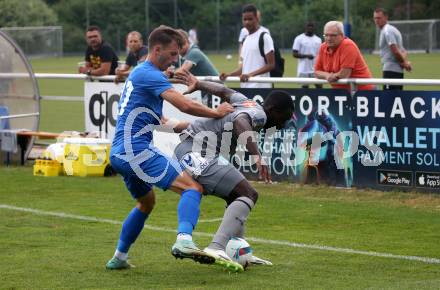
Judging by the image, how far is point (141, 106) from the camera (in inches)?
305

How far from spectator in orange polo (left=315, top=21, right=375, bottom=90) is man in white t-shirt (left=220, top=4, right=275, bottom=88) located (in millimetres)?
1010

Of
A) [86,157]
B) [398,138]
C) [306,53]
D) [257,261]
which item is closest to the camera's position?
[257,261]

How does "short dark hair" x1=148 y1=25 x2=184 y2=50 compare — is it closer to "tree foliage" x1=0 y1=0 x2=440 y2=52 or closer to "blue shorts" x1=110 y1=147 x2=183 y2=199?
"blue shorts" x1=110 y1=147 x2=183 y2=199

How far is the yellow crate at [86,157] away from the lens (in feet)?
46.9

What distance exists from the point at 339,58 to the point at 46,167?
14.8 ft

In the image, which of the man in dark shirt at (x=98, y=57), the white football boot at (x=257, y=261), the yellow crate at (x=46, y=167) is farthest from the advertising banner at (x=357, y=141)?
the white football boot at (x=257, y=261)

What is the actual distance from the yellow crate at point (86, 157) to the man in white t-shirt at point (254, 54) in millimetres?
2071

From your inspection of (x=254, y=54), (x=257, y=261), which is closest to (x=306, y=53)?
(x=254, y=54)

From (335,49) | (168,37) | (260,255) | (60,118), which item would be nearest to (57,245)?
(260,255)

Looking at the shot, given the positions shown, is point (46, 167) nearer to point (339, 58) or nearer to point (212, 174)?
point (339, 58)

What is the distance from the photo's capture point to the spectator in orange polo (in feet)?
41.9

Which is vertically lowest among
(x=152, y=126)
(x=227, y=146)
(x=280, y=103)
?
(x=227, y=146)

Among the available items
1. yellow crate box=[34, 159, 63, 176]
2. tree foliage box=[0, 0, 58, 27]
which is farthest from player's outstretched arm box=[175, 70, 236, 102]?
tree foliage box=[0, 0, 58, 27]

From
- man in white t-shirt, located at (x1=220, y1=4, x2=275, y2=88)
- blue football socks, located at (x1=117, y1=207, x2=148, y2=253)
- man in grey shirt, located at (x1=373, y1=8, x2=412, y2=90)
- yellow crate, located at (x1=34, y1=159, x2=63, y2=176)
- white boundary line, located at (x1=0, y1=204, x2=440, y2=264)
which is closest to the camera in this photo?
blue football socks, located at (x1=117, y1=207, x2=148, y2=253)
